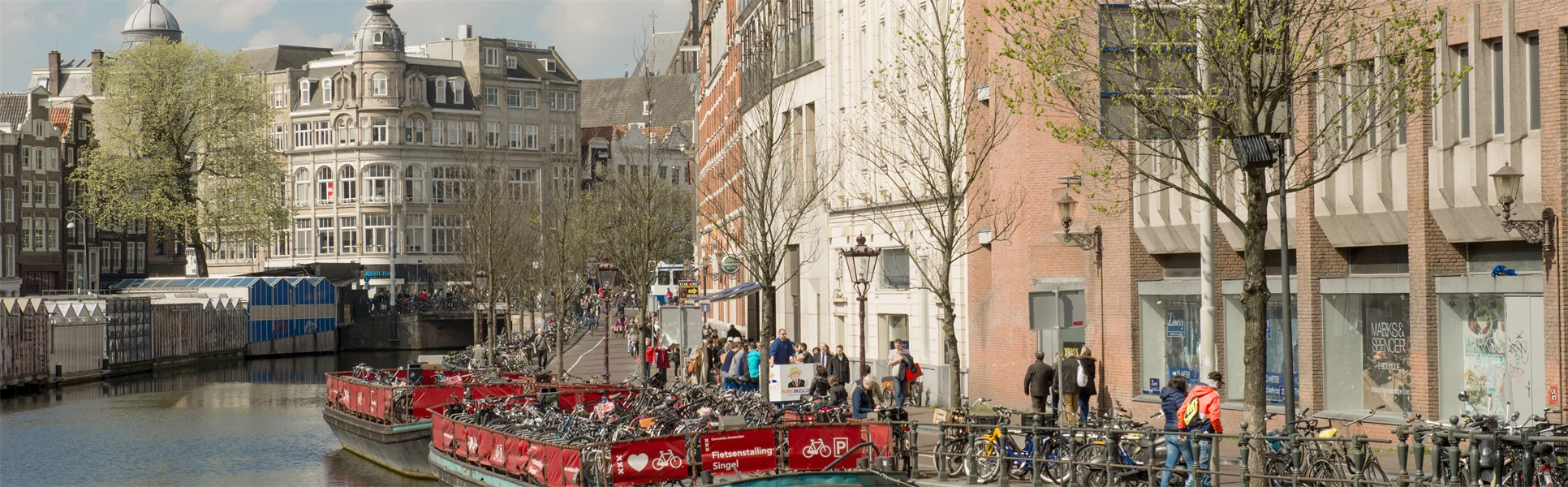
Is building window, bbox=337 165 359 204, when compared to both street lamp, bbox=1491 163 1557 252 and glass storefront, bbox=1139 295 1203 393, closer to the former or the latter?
glass storefront, bbox=1139 295 1203 393

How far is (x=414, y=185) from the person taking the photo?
421 feet

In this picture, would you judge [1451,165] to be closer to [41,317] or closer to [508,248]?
[508,248]

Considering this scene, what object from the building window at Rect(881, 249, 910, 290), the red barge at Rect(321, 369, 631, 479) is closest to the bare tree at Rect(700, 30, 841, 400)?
the building window at Rect(881, 249, 910, 290)

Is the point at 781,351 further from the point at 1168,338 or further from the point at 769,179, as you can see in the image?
the point at 1168,338

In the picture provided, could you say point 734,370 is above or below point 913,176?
below

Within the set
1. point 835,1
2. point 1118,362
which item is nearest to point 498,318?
point 835,1

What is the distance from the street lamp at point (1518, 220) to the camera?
74.1 feet

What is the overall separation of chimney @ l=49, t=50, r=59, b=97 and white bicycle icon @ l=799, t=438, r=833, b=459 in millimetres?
128898

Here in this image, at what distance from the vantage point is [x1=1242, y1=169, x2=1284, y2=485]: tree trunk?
19328 mm

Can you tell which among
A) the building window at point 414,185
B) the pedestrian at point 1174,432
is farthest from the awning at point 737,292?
the building window at point 414,185

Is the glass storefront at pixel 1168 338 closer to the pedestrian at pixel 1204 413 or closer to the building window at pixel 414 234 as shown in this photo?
the pedestrian at pixel 1204 413

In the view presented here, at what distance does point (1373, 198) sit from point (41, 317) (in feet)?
177

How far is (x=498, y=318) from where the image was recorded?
105250mm

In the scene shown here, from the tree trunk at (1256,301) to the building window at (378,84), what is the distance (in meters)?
112
